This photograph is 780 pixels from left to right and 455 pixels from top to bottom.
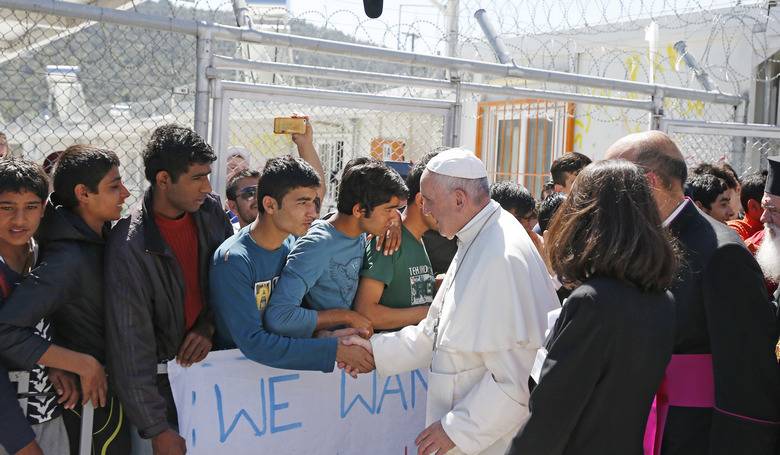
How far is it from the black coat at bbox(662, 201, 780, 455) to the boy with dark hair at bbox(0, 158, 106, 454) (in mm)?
2312

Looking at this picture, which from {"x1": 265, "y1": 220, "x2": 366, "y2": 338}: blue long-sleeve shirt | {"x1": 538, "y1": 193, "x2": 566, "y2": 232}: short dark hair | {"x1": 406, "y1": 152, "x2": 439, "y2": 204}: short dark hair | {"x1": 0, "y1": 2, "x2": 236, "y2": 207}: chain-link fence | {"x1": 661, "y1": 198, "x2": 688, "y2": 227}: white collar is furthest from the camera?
{"x1": 538, "y1": 193, "x2": 566, "y2": 232}: short dark hair

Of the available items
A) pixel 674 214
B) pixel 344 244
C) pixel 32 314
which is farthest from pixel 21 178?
pixel 674 214

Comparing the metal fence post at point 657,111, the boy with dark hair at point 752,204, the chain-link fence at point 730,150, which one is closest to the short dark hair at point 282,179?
the boy with dark hair at point 752,204

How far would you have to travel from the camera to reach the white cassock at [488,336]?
2840mm

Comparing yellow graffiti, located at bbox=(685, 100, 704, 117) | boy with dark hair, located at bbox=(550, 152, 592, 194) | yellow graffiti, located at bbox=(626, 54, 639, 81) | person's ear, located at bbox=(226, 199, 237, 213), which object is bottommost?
person's ear, located at bbox=(226, 199, 237, 213)

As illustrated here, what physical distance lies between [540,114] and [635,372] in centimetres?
1144

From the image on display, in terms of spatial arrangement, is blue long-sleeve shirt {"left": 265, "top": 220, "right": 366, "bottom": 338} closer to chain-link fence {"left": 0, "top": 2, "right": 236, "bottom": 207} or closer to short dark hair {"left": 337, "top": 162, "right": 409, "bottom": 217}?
short dark hair {"left": 337, "top": 162, "right": 409, "bottom": 217}

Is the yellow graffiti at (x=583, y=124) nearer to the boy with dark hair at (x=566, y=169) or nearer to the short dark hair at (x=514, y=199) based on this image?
the boy with dark hair at (x=566, y=169)

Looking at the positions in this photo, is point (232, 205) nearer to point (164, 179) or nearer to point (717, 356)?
point (164, 179)

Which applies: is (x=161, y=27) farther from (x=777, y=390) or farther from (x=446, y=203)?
(x=777, y=390)

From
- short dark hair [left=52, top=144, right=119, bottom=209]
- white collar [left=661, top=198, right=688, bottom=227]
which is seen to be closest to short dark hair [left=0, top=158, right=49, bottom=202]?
short dark hair [left=52, top=144, right=119, bottom=209]

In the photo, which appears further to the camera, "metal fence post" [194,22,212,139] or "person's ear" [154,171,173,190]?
"metal fence post" [194,22,212,139]

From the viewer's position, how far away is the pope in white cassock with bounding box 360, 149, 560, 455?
9.34 ft

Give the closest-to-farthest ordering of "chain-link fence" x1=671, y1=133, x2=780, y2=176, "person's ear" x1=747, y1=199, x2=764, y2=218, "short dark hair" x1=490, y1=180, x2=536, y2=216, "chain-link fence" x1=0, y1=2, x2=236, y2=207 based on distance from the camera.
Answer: "chain-link fence" x1=0, y1=2, x2=236, y2=207 < "short dark hair" x1=490, y1=180, x2=536, y2=216 < "person's ear" x1=747, y1=199, x2=764, y2=218 < "chain-link fence" x1=671, y1=133, x2=780, y2=176
